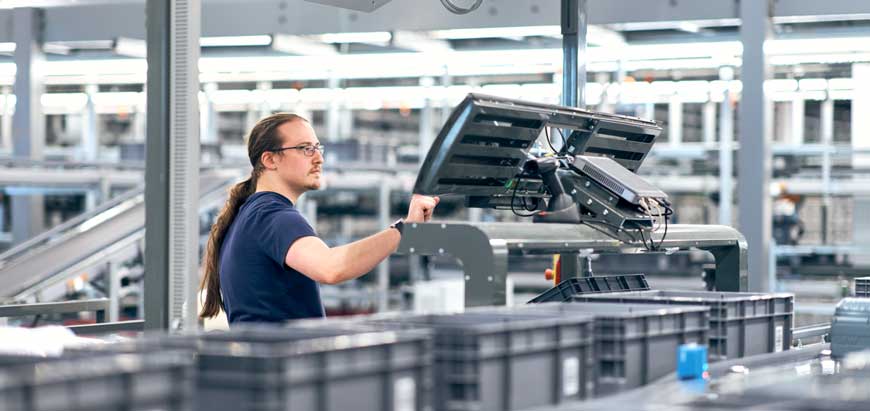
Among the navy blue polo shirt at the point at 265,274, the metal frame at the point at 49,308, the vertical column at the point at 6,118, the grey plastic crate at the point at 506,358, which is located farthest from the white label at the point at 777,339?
the vertical column at the point at 6,118

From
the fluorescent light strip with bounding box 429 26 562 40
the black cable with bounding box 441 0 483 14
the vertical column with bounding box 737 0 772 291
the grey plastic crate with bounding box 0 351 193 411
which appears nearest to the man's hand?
the grey plastic crate with bounding box 0 351 193 411

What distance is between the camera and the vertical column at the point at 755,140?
17.4 ft

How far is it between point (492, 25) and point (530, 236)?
10.6 ft

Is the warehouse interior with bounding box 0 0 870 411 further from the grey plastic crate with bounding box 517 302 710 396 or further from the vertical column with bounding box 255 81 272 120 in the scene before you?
the vertical column with bounding box 255 81 272 120

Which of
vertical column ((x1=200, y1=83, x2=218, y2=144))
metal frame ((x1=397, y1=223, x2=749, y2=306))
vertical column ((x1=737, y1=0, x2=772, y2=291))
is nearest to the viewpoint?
metal frame ((x1=397, y1=223, x2=749, y2=306))

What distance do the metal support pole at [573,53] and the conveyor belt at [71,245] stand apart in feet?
10.6

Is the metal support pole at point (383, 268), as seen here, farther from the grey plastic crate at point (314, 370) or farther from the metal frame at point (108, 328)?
the grey plastic crate at point (314, 370)

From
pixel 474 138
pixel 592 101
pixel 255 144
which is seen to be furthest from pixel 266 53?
pixel 474 138

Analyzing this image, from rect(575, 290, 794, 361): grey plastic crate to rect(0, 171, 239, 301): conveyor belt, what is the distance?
4.42 m

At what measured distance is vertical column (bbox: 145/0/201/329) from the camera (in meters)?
2.98

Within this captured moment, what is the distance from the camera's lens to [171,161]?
9.79 feet

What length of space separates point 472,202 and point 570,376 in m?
0.94

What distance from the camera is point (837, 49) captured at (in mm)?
8047

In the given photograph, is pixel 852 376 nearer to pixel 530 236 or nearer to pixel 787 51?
pixel 530 236
